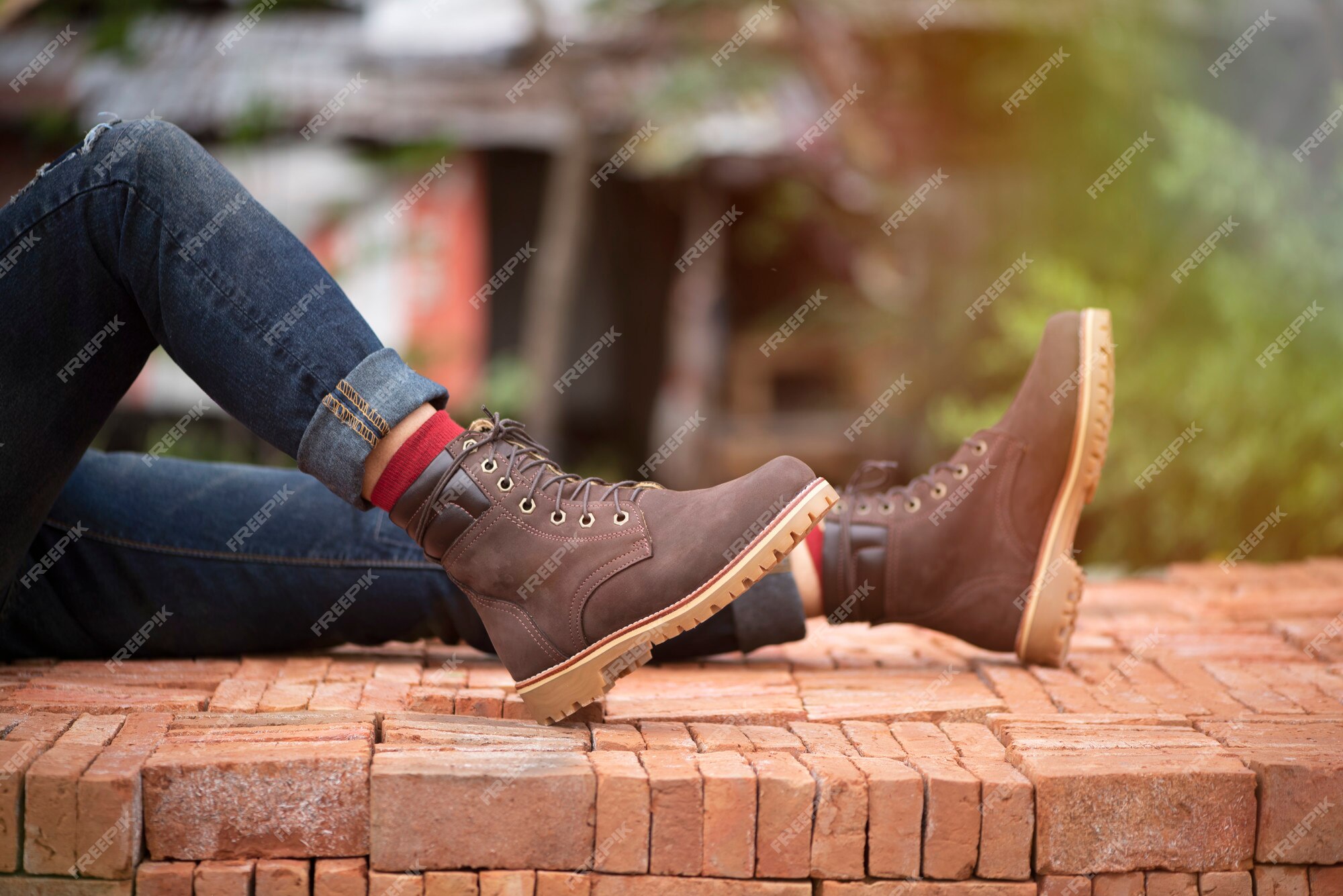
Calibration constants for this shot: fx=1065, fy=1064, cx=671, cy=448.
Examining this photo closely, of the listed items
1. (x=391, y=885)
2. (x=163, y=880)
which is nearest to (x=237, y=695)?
(x=163, y=880)

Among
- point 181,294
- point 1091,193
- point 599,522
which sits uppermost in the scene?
point 1091,193

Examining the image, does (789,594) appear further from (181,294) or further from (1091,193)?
(1091,193)

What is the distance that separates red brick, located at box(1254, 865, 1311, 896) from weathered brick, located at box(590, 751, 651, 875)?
83 centimetres

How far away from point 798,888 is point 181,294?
3.83ft

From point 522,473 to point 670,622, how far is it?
312mm

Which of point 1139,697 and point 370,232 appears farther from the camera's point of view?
point 370,232

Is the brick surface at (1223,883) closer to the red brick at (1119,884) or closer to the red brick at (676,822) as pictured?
the red brick at (1119,884)

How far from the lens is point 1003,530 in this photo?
1.91 meters

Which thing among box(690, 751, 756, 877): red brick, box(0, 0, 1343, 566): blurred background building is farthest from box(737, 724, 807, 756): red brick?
box(0, 0, 1343, 566): blurred background building

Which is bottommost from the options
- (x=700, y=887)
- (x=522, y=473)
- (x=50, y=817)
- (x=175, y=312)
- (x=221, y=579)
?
(x=700, y=887)

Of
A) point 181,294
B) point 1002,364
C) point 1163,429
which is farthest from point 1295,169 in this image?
point 181,294

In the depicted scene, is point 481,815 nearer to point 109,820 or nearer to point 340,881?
point 340,881

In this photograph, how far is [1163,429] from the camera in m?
4.11

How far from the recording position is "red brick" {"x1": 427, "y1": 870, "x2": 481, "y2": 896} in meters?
1.37
